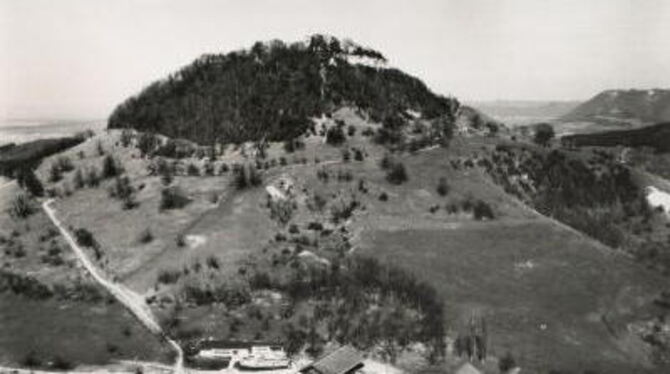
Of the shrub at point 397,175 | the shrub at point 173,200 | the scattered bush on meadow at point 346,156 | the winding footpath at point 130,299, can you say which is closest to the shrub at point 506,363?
the winding footpath at point 130,299

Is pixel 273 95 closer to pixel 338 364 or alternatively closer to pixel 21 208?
pixel 21 208

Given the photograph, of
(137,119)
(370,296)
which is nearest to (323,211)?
(370,296)

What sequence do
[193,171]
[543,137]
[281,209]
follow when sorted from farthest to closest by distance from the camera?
[543,137] < [193,171] < [281,209]

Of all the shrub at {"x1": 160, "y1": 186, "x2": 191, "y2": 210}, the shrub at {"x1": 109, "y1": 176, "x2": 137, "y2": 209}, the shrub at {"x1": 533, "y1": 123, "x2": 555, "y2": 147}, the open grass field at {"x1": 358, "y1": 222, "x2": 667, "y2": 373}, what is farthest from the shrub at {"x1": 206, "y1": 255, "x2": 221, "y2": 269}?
the shrub at {"x1": 533, "y1": 123, "x2": 555, "y2": 147}

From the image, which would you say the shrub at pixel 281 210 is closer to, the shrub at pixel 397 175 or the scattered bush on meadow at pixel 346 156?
the shrub at pixel 397 175

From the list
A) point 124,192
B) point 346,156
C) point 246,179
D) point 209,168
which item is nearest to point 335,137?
point 346,156
